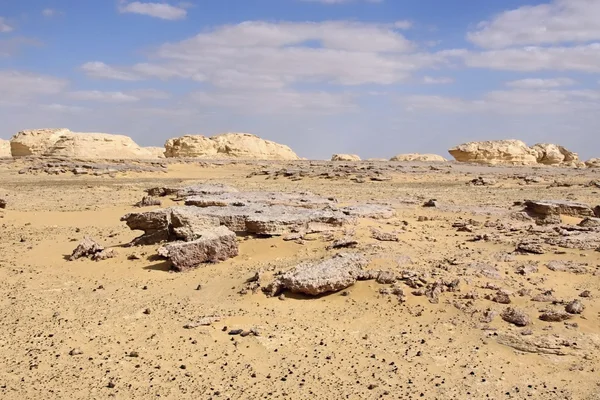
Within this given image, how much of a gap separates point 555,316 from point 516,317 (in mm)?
347

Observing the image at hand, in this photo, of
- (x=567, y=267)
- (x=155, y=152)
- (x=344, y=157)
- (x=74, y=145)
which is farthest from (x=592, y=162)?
(x=567, y=267)

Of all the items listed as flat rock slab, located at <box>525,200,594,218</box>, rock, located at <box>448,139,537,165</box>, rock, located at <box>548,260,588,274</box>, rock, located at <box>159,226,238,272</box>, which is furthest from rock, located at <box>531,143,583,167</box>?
rock, located at <box>159,226,238,272</box>

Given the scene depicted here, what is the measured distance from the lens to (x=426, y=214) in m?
10.8

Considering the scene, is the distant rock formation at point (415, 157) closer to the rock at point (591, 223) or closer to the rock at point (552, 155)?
the rock at point (552, 155)

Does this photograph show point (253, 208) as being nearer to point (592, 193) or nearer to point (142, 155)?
point (592, 193)

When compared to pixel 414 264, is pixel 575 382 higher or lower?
lower

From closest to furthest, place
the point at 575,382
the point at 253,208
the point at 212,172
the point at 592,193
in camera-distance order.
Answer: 1. the point at 575,382
2. the point at 253,208
3. the point at 592,193
4. the point at 212,172

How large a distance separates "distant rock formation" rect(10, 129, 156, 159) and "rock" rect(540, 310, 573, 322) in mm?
34099

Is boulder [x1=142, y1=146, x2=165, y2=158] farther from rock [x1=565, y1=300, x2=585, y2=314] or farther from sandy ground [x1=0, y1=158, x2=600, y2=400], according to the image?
rock [x1=565, y1=300, x2=585, y2=314]

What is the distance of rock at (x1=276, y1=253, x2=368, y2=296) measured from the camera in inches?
222

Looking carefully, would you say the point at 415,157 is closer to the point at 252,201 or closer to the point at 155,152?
the point at 155,152

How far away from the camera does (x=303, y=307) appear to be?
5457 millimetres

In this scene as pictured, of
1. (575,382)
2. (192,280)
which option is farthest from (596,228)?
(192,280)

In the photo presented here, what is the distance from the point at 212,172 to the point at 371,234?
878 inches
